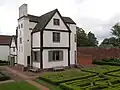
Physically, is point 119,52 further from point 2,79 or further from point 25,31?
point 2,79

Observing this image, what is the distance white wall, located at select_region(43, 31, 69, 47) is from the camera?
107 ft

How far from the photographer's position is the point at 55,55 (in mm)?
33688

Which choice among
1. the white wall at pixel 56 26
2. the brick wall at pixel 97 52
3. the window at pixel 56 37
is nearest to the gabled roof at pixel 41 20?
the white wall at pixel 56 26

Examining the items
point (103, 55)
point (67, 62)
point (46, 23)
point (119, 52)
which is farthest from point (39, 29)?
point (119, 52)

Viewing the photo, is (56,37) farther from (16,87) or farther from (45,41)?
(16,87)

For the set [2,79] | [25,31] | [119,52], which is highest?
[25,31]

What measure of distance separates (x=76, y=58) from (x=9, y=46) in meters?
21.1

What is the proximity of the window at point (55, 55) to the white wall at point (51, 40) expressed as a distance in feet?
4.10

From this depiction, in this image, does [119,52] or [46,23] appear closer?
[46,23]

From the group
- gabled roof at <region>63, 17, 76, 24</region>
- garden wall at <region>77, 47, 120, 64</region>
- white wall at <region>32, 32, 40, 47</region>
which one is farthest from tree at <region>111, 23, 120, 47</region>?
white wall at <region>32, 32, 40, 47</region>

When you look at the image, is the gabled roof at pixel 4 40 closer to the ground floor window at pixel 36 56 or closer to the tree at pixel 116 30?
the ground floor window at pixel 36 56

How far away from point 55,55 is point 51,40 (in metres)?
2.73

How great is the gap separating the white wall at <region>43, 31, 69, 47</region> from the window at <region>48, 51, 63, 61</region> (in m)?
1.25

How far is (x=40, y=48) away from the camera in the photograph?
32312mm
